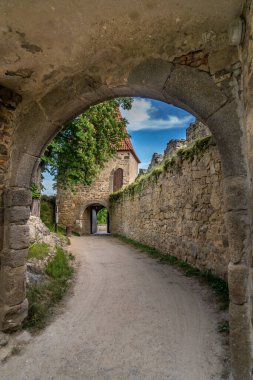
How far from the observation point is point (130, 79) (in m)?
2.78

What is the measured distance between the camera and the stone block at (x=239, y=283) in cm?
213

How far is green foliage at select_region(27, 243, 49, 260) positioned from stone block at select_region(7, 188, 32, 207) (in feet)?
6.97

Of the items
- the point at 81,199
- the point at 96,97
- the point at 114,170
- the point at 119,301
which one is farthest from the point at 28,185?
the point at 114,170

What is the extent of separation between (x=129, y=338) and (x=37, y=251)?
10.3 ft

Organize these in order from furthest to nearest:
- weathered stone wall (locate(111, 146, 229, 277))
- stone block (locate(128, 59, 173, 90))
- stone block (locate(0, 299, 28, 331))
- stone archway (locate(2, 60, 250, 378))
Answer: weathered stone wall (locate(111, 146, 229, 277)) → stone block (locate(0, 299, 28, 331)) → stone block (locate(128, 59, 173, 90)) → stone archway (locate(2, 60, 250, 378))

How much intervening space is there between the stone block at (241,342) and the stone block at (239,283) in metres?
0.06

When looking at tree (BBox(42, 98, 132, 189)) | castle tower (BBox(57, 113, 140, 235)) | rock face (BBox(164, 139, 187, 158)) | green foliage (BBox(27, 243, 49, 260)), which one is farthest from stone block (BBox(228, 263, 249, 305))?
castle tower (BBox(57, 113, 140, 235))

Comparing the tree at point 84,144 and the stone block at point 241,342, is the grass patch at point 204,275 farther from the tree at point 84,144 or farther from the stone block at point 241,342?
the tree at point 84,144

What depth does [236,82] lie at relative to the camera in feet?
7.52

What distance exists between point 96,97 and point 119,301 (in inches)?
121

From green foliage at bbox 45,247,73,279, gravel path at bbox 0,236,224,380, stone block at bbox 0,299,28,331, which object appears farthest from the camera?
green foliage at bbox 45,247,73,279

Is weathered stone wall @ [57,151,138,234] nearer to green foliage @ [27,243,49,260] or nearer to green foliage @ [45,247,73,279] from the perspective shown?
green foliage @ [27,243,49,260]

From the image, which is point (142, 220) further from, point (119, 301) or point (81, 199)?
point (81, 199)

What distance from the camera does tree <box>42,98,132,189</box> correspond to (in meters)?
8.00
